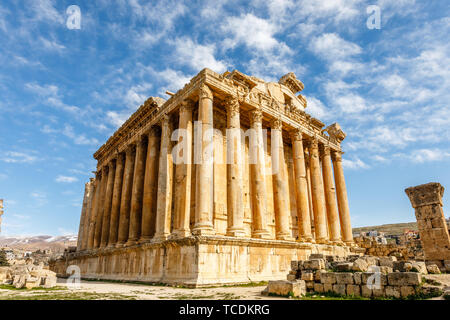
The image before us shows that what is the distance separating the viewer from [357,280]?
7.79 m

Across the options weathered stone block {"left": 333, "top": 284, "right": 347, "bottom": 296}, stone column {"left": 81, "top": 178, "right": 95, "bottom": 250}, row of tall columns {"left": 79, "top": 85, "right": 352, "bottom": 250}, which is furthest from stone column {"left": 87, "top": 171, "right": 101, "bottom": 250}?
weathered stone block {"left": 333, "top": 284, "right": 347, "bottom": 296}

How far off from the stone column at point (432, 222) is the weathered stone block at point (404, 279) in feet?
37.2

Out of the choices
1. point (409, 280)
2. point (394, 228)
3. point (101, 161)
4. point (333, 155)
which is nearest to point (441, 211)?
point (333, 155)

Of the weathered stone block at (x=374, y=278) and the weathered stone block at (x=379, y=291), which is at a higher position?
the weathered stone block at (x=374, y=278)

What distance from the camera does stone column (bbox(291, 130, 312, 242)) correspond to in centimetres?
1775

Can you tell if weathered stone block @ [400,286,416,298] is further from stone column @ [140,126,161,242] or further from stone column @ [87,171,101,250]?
stone column @ [87,171,101,250]

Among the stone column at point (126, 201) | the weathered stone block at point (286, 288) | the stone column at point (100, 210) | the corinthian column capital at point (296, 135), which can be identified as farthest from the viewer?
the stone column at point (100, 210)

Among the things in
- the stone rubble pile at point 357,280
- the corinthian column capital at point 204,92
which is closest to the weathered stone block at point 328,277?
the stone rubble pile at point 357,280

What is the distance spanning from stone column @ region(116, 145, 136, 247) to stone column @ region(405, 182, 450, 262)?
1799 cm

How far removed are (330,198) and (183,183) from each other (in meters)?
12.4

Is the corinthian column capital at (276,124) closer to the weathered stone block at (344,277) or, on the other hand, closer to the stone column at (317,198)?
the stone column at (317,198)

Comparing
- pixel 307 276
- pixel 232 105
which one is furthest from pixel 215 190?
pixel 307 276

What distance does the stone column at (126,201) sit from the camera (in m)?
19.0
